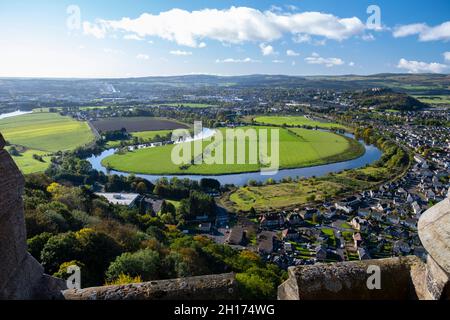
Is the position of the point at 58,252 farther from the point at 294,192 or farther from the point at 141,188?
the point at 294,192

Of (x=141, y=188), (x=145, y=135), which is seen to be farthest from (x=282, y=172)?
(x=145, y=135)

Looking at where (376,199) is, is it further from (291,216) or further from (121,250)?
(121,250)

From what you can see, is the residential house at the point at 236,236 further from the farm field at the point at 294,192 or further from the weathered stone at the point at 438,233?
the weathered stone at the point at 438,233

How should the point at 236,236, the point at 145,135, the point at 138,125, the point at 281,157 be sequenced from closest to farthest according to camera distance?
1. the point at 236,236
2. the point at 281,157
3. the point at 145,135
4. the point at 138,125

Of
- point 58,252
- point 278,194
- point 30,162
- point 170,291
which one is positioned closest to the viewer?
point 170,291

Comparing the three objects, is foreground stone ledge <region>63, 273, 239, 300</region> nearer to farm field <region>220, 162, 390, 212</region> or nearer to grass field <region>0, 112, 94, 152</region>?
farm field <region>220, 162, 390, 212</region>

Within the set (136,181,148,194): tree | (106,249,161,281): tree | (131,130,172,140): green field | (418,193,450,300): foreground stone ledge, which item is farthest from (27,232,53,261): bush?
(131,130,172,140): green field
